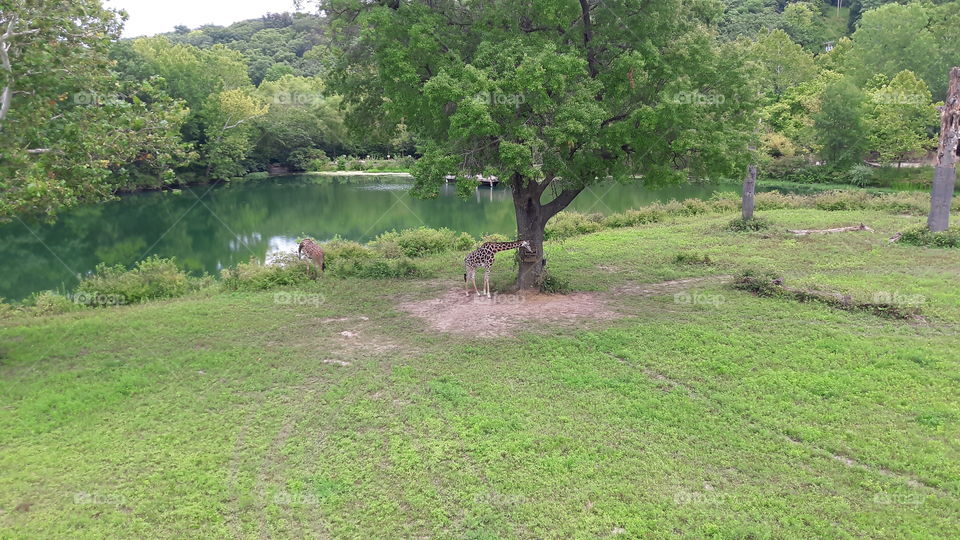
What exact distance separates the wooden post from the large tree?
9485mm

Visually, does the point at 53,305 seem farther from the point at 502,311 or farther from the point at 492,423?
the point at 492,423

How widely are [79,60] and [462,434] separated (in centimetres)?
846

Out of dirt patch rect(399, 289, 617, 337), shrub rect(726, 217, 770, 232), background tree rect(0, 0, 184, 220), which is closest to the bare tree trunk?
background tree rect(0, 0, 184, 220)

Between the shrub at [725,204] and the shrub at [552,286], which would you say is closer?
the shrub at [552,286]

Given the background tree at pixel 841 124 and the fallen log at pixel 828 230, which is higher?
the background tree at pixel 841 124

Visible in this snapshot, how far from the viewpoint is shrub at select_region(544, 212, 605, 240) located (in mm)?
23803

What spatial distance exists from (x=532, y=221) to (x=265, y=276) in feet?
24.7

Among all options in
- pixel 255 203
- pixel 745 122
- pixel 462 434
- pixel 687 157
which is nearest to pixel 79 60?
pixel 462 434

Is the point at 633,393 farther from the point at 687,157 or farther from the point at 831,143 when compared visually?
the point at 831,143

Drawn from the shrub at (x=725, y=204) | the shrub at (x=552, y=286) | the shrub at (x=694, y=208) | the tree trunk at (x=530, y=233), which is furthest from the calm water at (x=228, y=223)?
the shrub at (x=552, y=286)

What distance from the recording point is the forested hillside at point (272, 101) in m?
9.62

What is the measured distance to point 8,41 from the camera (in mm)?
9672

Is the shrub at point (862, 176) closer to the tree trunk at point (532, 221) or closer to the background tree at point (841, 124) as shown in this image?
the background tree at point (841, 124)

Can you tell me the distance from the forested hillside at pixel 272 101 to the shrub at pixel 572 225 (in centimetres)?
664
